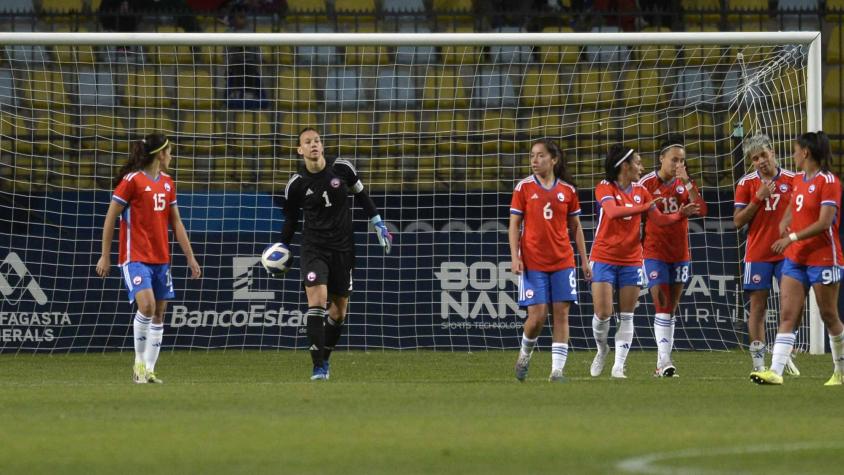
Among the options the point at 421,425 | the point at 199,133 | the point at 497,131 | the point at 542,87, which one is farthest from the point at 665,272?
the point at 199,133

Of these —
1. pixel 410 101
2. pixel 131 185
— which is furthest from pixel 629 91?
pixel 131 185

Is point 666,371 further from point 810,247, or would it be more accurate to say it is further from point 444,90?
point 444,90

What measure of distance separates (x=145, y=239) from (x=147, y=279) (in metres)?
0.33

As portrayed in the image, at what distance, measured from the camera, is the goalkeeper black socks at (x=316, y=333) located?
12.0 metres

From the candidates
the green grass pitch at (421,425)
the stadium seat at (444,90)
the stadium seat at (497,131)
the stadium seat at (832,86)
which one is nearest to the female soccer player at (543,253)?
the green grass pitch at (421,425)

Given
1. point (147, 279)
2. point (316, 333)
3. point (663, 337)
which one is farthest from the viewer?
point (663, 337)

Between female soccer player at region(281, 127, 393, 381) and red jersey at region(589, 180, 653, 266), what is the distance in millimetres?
1869

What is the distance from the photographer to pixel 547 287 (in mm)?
11414

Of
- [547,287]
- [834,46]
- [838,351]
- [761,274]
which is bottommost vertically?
[838,351]

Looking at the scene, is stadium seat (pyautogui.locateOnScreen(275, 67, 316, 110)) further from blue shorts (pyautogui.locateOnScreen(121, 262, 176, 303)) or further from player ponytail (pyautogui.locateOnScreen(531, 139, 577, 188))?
player ponytail (pyautogui.locateOnScreen(531, 139, 577, 188))

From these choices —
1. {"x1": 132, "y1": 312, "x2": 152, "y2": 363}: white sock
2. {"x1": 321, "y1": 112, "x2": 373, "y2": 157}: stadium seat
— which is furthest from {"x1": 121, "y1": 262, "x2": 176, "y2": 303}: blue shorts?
{"x1": 321, "y1": 112, "x2": 373, "y2": 157}: stadium seat

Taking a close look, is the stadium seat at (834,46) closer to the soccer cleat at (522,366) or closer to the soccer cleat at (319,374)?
the soccer cleat at (522,366)

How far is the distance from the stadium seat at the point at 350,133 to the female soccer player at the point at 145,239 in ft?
19.9

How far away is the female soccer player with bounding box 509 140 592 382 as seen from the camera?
11.3 meters
